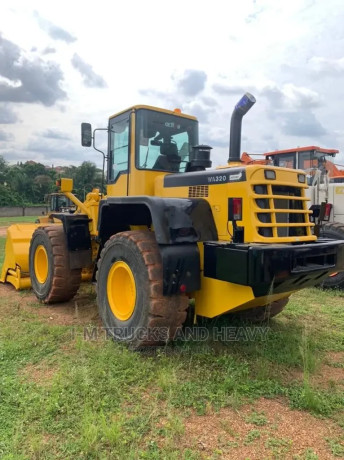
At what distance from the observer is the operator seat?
4.80m

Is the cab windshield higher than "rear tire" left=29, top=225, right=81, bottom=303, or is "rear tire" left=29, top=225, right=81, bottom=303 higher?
the cab windshield

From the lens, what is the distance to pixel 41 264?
6.29 m

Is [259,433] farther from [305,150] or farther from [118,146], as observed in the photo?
[305,150]

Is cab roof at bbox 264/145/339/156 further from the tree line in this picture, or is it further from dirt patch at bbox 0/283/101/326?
the tree line

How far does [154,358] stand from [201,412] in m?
0.93

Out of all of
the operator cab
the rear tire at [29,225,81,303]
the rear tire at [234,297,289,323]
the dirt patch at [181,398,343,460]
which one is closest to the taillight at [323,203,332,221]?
the rear tire at [234,297,289,323]

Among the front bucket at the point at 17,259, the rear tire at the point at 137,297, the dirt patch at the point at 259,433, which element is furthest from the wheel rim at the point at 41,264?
the dirt patch at the point at 259,433

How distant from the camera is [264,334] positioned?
14.7 feet

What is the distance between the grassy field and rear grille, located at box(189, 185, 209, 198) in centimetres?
151

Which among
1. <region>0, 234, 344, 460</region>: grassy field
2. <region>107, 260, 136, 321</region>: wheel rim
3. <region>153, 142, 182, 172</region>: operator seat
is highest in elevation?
<region>153, 142, 182, 172</region>: operator seat

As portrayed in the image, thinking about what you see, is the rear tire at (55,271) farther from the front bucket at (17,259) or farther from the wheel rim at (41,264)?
the front bucket at (17,259)

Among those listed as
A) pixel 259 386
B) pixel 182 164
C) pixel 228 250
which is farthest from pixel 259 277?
pixel 182 164

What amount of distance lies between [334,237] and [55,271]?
189 inches

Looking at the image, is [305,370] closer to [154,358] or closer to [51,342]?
[154,358]
